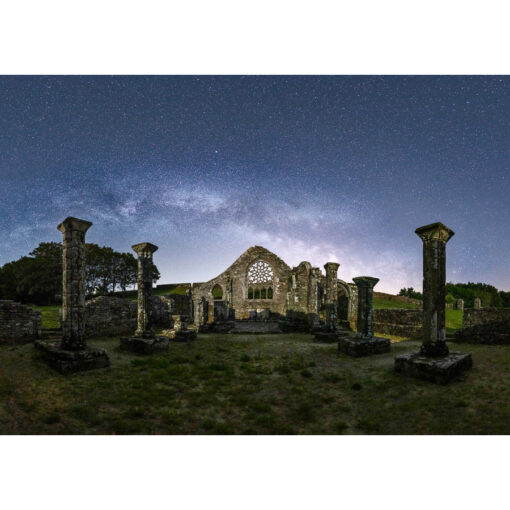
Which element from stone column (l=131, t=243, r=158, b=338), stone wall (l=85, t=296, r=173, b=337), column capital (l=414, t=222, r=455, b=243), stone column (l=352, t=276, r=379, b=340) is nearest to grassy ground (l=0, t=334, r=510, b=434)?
stone column (l=352, t=276, r=379, b=340)

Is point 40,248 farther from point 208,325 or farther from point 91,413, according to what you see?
point 91,413

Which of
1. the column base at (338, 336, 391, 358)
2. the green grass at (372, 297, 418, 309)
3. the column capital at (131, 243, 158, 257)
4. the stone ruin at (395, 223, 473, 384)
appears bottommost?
the green grass at (372, 297, 418, 309)

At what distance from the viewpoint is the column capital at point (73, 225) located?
7.28m

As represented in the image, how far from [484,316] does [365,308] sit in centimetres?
588

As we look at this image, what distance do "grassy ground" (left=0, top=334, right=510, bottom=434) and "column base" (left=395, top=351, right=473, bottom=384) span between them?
0.65ft

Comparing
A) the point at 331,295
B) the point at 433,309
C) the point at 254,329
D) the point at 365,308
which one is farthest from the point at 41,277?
the point at 433,309

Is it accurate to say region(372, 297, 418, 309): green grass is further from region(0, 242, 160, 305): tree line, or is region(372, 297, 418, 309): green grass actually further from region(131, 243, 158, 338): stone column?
region(131, 243, 158, 338): stone column

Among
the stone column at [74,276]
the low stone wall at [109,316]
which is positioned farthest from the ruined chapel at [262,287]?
the stone column at [74,276]

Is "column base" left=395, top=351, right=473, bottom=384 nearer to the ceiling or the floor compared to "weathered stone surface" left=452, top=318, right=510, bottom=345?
nearer to the ceiling

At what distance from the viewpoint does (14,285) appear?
3017 cm

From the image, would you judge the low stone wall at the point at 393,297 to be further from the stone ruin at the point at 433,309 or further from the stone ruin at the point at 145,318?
the stone ruin at the point at 145,318

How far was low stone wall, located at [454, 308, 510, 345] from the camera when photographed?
11.1 meters

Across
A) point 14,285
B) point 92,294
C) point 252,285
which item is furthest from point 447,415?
point 14,285

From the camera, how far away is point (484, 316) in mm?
11547
